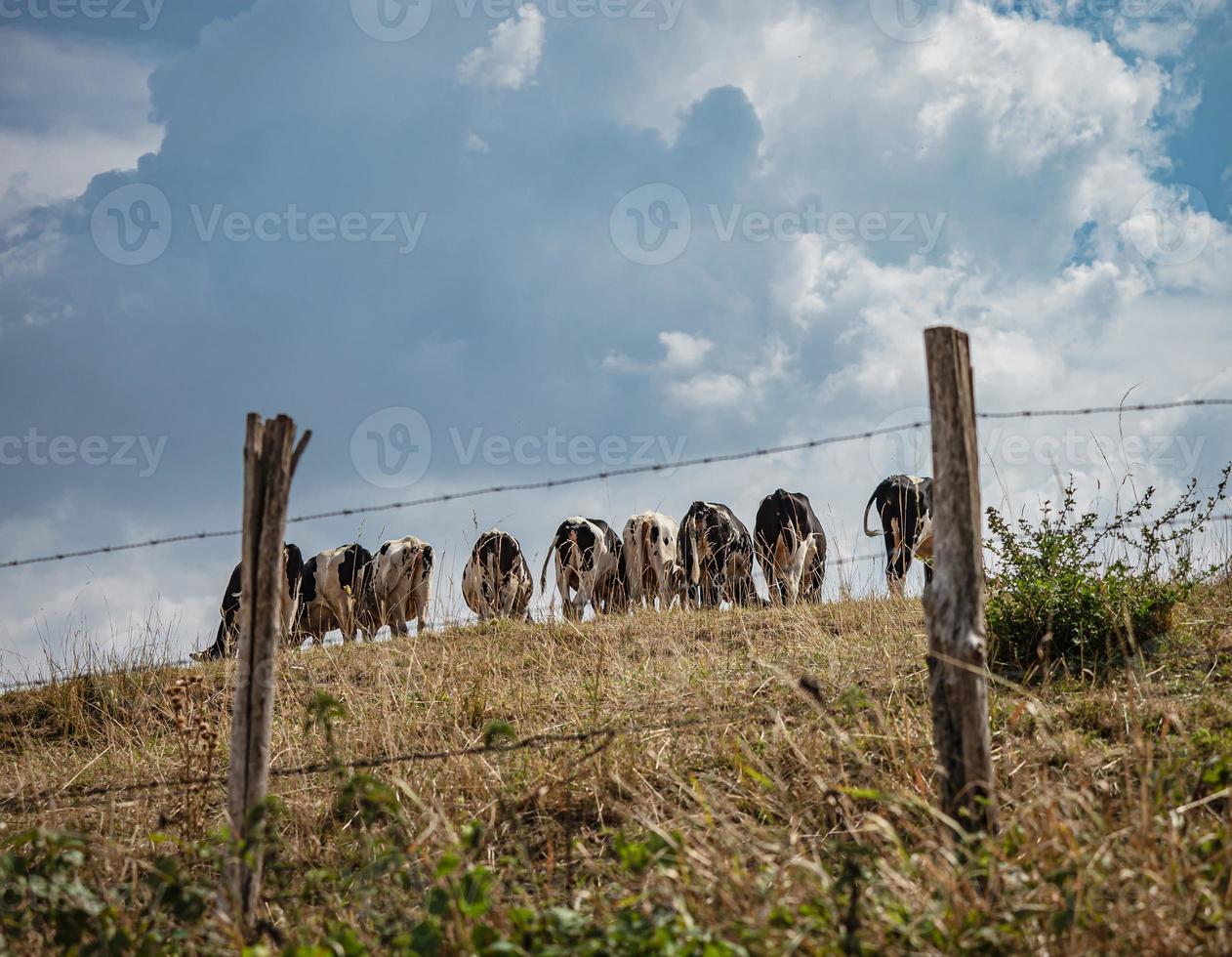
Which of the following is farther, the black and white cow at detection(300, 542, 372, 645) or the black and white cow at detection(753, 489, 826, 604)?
the black and white cow at detection(300, 542, 372, 645)

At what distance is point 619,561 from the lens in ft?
49.4

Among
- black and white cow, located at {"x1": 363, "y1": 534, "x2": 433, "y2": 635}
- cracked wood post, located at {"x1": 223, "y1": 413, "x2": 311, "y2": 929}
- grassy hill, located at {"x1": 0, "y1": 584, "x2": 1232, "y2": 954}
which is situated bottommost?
grassy hill, located at {"x1": 0, "y1": 584, "x2": 1232, "y2": 954}

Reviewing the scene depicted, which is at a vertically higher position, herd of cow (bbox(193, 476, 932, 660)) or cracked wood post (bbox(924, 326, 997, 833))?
herd of cow (bbox(193, 476, 932, 660))

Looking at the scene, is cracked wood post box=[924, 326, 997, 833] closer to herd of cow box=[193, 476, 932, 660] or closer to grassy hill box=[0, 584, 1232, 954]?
grassy hill box=[0, 584, 1232, 954]

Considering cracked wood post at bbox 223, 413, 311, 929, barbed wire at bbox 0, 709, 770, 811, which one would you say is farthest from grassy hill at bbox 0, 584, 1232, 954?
cracked wood post at bbox 223, 413, 311, 929

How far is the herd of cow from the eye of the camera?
14.0 m

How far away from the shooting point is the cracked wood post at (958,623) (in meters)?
3.42

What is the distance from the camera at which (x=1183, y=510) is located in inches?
282

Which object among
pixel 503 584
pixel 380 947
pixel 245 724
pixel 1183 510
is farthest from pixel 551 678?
pixel 503 584

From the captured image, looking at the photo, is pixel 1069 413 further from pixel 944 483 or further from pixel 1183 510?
pixel 944 483

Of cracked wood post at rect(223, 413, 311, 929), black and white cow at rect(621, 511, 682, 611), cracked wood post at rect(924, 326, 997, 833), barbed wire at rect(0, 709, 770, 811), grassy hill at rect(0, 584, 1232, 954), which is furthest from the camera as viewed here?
black and white cow at rect(621, 511, 682, 611)

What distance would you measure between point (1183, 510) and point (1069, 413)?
126 cm

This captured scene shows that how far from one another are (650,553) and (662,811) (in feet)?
33.9

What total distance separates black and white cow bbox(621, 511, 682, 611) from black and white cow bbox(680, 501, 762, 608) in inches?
10.7
